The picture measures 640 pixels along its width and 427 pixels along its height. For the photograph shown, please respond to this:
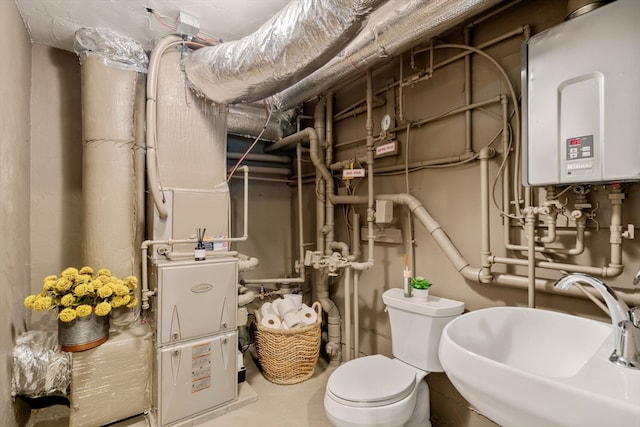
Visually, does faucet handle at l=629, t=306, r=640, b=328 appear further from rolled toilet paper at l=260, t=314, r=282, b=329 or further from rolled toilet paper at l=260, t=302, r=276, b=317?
rolled toilet paper at l=260, t=302, r=276, b=317

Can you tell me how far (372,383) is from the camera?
1.36 meters

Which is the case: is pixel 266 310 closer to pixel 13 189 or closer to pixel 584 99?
pixel 13 189

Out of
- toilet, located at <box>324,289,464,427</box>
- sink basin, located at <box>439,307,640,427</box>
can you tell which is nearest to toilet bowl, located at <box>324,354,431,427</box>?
toilet, located at <box>324,289,464,427</box>

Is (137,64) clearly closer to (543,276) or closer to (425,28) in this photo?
(425,28)

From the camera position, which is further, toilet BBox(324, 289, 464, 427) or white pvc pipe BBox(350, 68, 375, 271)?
white pvc pipe BBox(350, 68, 375, 271)

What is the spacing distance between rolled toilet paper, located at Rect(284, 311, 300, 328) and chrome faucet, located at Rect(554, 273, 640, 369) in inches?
62.2

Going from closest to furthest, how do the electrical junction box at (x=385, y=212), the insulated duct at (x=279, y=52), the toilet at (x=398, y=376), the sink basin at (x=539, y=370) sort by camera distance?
the sink basin at (x=539, y=370), the insulated duct at (x=279, y=52), the toilet at (x=398, y=376), the electrical junction box at (x=385, y=212)

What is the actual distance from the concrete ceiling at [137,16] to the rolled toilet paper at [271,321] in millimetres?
1868

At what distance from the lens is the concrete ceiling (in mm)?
1538

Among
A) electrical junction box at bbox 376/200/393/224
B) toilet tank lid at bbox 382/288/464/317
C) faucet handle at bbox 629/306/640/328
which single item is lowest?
toilet tank lid at bbox 382/288/464/317

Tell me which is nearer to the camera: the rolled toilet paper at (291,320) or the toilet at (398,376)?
the toilet at (398,376)

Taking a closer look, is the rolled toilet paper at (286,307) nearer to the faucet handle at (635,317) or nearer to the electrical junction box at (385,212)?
the electrical junction box at (385,212)

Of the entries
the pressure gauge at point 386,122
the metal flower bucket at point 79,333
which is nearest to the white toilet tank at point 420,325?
the pressure gauge at point 386,122

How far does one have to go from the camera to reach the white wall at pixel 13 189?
52.9 inches
